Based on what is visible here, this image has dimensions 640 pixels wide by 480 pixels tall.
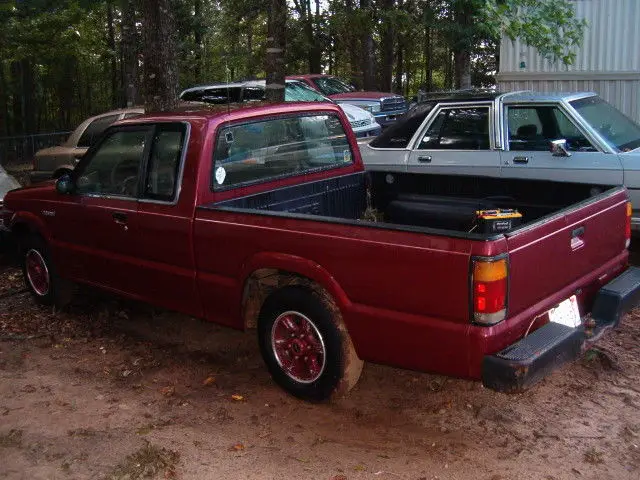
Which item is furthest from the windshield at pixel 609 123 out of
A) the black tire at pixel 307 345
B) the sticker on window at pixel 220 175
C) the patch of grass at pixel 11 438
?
the patch of grass at pixel 11 438

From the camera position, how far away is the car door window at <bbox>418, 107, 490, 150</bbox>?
Result: 776 cm

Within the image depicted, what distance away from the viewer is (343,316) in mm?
4086

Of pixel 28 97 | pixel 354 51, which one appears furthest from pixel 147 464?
pixel 28 97

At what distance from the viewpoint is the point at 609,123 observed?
7496mm

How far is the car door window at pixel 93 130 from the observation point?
474 inches

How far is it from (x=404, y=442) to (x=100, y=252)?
2.93 meters

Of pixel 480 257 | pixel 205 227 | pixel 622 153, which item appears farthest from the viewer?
pixel 622 153

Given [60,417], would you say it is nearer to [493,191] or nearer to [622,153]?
[493,191]

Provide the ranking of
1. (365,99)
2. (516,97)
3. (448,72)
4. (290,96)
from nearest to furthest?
1. (516,97)
2. (290,96)
3. (365,99)
4. (448,72)

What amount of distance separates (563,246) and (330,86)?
13.1 meters

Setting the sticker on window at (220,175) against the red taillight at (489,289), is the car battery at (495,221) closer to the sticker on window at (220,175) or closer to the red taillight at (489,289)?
the red taillight at (489,289)

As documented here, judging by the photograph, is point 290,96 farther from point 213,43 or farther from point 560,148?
point 213,43

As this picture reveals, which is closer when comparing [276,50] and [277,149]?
[277,149]

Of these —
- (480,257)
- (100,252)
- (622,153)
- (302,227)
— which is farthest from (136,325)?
(622,153)
